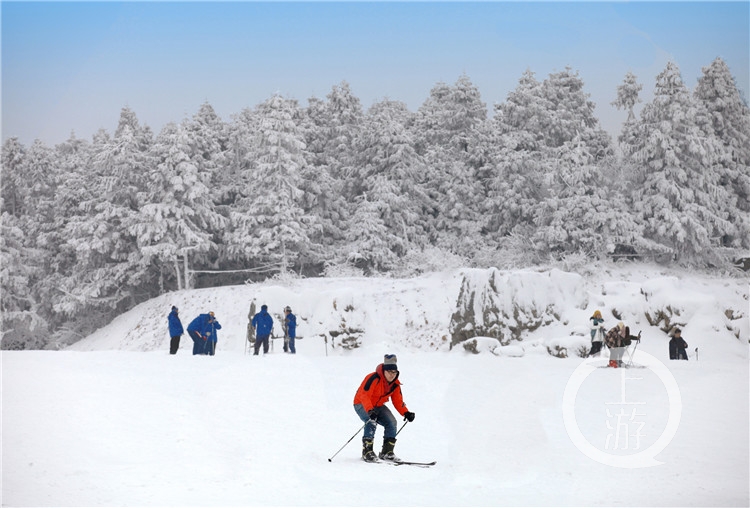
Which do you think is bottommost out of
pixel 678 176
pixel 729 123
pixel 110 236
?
pixel 110 236

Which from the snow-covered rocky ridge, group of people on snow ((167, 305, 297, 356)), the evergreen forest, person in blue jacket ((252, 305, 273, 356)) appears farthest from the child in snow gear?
the evergreen forest

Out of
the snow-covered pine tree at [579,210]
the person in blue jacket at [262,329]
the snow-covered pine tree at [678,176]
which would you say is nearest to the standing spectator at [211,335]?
the person in blue jacket at [262,329]

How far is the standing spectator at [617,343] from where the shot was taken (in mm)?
18703

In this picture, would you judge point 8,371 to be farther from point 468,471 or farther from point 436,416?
point 468,471

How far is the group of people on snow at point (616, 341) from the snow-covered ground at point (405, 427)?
1.88 ft

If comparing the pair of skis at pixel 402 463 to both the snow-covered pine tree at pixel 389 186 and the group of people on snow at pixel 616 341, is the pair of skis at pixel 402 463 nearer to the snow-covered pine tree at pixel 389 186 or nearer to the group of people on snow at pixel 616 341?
the group of people on snow at pixel 616 341

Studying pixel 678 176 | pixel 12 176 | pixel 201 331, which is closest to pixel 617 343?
pixel 201 331

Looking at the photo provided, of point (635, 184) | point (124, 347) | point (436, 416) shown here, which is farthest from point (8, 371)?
point (635, 184)

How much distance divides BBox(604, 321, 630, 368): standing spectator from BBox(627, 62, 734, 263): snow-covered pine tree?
19240 mm

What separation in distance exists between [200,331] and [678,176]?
25.7 metres

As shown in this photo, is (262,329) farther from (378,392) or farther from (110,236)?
(110,236)

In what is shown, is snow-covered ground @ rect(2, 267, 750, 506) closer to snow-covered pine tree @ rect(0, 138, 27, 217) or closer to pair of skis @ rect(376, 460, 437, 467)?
pair of skis @ rect(376, 460, 437, 467)

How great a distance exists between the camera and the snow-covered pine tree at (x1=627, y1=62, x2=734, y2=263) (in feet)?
122

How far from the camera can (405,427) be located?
13.1m
